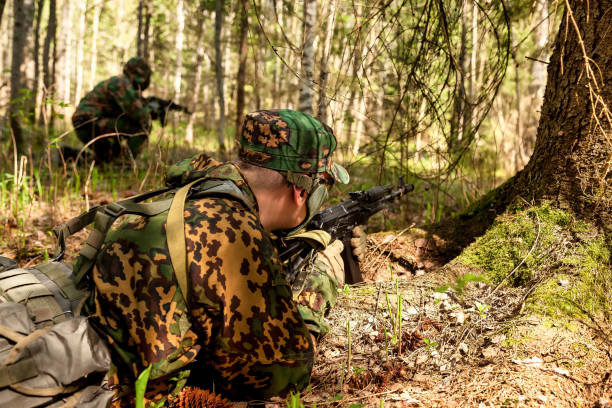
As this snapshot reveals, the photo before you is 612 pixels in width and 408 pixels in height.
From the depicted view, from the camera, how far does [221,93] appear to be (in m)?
10.5

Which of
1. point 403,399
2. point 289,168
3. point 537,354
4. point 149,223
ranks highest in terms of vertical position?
point 289,168

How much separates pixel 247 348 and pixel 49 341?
71 cm

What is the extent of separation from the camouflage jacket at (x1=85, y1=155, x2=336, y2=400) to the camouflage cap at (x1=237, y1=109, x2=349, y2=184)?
0.30 metres

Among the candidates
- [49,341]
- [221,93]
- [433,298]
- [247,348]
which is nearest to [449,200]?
[433,298]

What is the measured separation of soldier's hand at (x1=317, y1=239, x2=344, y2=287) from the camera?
122 inches

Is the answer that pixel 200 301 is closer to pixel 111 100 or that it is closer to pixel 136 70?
pixel 111 100

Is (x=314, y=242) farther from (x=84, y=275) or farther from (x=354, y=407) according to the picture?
(x=84, y=275)

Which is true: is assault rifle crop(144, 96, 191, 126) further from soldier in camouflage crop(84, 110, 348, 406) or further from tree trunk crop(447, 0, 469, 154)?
soldier in camouflage crop(84, 110, 348, 406)

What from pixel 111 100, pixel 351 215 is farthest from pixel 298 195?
pixel 111 100

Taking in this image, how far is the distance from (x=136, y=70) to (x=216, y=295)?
8101mm

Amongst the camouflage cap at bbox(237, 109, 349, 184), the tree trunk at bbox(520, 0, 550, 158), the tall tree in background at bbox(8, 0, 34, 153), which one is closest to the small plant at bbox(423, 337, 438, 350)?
the camouflage cap at bbox(237, 109, 349, 184)

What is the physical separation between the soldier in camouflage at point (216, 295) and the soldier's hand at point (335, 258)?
3.78 feet

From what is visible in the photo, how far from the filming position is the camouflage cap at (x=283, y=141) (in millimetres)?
1989

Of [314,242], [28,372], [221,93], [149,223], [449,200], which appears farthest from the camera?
[221,93]
